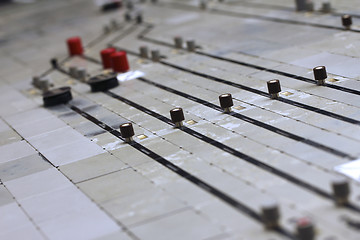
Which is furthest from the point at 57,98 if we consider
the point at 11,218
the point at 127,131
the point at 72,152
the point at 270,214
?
the point at 270,214

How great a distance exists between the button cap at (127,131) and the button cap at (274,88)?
3225 mm

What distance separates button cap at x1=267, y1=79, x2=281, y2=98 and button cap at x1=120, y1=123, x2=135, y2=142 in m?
3.22

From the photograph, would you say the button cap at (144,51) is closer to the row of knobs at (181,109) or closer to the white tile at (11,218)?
the row of knobs at (181,109)

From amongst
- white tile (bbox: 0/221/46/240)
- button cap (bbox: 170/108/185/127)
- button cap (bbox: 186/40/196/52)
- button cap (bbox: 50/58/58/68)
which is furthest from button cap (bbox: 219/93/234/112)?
button cap (bbox: 50/58/58/68)

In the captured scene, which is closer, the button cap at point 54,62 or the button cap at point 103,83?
the button cap at point 103,83

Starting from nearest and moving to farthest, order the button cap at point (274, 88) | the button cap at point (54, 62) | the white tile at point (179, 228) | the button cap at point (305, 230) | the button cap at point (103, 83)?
1. the button cap at point (305, 230)
2. the white tile at point (179, 228)
3. the button cap at point (274, 88)
4. the button cap at point (103, 83)
5. the button cap at point (54, 62)

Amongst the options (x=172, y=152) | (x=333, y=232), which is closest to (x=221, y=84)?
(x=172, y=152)

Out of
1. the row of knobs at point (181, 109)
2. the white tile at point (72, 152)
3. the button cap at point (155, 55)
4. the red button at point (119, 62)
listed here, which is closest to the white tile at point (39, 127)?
the row of knobs at point (181, 109)

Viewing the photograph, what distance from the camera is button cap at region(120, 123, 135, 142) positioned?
13930 millimetres

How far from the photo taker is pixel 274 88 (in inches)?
585

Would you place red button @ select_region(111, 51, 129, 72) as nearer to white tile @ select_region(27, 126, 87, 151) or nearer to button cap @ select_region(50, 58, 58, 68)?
button cap @ select_region(50, 58, 58, 68)

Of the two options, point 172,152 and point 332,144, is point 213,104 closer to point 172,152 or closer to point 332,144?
point 172,152

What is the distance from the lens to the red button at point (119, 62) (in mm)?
20081

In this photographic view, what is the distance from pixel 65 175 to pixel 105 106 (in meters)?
4.38
